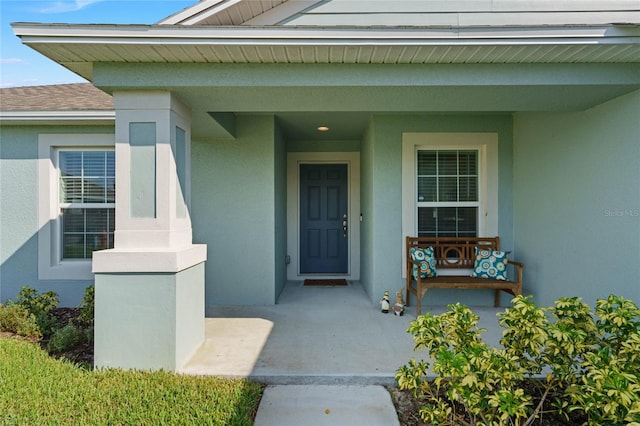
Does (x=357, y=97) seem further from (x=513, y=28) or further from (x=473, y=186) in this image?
(x=473, y=186)

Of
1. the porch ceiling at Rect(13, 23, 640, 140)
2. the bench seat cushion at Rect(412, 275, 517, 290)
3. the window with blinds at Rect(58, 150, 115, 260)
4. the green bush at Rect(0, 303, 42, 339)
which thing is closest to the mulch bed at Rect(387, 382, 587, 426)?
the bench seat cushion at Rect(412, 275, 517, 290)

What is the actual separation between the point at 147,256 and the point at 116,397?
3.36ft

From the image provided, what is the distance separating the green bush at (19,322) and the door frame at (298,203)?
143 inches

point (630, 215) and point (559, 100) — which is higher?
point (559, 100)

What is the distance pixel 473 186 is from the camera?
4.91 meters

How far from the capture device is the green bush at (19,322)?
12.5 ft

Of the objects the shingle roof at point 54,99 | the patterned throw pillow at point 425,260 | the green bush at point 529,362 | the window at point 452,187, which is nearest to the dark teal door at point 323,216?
the window at point 452,187

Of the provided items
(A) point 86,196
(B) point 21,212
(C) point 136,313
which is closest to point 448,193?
(C) point 136,313

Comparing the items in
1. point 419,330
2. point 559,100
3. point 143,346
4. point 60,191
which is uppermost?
point 559,100

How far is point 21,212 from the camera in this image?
16.3ft

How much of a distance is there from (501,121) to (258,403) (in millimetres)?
4472

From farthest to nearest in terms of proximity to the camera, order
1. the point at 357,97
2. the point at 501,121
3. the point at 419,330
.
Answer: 1. the point at 501,121
2. the point at 357,97
3. the point at 419,330

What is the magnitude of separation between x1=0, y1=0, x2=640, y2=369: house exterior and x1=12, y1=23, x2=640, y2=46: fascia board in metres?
0.01

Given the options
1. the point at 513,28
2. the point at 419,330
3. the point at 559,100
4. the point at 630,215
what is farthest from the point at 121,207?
the point at 630,215
